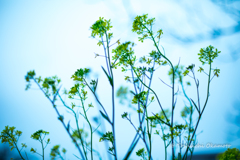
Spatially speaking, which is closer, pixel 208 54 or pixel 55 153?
pixel 208 54

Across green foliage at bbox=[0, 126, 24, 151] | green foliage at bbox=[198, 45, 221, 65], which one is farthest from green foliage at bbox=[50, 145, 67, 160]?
green foliage at bbox=[198, 45, 221, 65]

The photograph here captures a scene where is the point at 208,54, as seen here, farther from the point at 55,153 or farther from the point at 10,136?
the point at 10,136

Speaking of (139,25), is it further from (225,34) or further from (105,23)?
(225,34)

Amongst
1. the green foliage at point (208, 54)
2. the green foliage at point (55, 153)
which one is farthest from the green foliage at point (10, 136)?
the green foliage at point (208, 54)

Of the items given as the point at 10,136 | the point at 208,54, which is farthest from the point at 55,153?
the point at 208,54

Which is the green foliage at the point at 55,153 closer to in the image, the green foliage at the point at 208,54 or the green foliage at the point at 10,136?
the green foliage at the point at 10,136

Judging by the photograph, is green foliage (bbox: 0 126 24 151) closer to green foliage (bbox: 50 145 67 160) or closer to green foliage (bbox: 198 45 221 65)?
green foliage (bbox: 50 145 67 160)

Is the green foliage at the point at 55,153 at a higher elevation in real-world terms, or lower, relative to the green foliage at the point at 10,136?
lower

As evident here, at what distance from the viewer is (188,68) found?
59cm

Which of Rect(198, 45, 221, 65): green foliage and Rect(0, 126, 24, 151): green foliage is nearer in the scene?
Rect(198, 45, 221, 65): green foliage

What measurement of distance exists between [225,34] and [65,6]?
1171mm

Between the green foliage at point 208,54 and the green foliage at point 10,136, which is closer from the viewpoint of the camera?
the green foliage at point 208,54

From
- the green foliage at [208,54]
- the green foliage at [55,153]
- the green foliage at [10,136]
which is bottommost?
the green foliage at [55,153]

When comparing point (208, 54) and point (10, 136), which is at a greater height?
point (208, 54)
